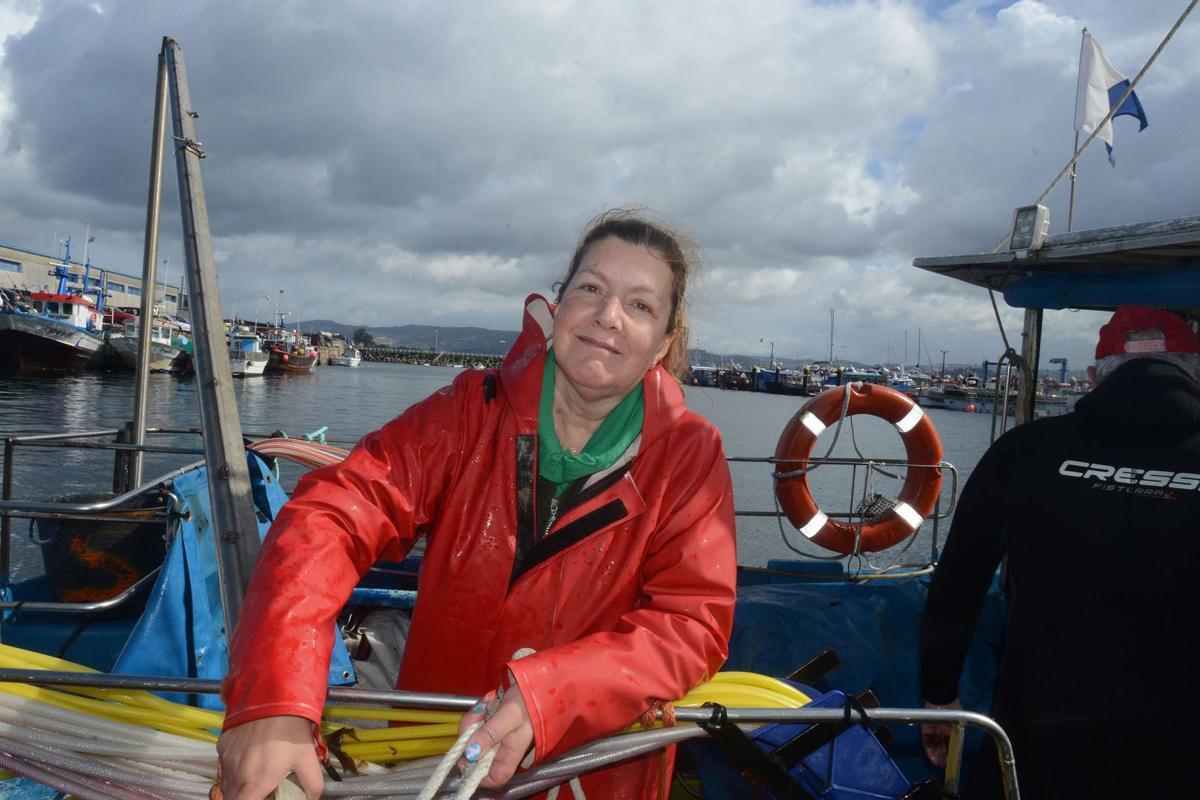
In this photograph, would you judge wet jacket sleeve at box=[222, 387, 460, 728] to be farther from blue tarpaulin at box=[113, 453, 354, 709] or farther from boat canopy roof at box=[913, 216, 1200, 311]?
boat canopy roof at box=[913, 216, 1200, 311]

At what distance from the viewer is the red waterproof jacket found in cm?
141

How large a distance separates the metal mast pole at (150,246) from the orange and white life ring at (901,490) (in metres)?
4.68

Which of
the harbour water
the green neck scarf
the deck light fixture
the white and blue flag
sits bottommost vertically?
the harbour water

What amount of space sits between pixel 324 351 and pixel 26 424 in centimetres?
8841

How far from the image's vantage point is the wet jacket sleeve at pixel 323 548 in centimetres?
121

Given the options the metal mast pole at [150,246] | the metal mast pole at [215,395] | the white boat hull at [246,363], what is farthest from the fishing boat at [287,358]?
the metal mast pole at [215,395]

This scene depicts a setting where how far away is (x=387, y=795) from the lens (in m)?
1.52

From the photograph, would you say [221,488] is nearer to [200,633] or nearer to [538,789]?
[200,633]

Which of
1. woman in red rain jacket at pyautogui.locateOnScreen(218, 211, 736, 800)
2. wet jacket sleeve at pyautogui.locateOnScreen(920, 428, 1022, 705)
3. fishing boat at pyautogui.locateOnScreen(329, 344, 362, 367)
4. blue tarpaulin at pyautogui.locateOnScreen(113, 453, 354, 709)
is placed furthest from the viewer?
fishing boat at pyautogui.locateOnScreen(329, 344, 362, 367)

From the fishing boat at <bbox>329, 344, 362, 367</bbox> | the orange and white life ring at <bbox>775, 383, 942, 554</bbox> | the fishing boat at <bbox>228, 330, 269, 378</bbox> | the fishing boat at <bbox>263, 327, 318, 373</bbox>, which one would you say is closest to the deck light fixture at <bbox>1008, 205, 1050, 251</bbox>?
the orange and white life ring at <bbox>775, 383, 942, 554</bbox>

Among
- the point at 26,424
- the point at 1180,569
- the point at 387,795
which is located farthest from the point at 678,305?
the point at 26,424

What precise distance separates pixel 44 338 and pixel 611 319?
171 ft

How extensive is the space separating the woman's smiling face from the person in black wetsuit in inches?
47.4

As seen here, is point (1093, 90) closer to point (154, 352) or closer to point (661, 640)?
point (661, 640)
